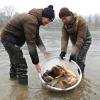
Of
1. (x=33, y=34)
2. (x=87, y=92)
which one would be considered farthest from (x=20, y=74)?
(x=87, y=92)

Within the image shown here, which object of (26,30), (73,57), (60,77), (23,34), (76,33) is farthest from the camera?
(73,57)

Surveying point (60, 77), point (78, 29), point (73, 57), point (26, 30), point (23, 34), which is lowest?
point (60, 77)

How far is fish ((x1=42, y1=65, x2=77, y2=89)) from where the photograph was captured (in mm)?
6953

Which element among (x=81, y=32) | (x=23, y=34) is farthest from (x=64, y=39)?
(x=23, y=34)

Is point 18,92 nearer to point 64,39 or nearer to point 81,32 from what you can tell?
point 64,39

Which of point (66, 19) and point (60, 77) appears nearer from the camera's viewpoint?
point (60, 77)

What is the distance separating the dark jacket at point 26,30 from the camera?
6836 mm

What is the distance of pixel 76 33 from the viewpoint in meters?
8.05

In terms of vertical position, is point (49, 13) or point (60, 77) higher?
point (49, 13)

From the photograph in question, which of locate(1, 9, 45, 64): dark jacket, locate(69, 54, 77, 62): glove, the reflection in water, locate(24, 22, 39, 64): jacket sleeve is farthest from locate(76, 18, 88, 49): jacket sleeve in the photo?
the reflection in water

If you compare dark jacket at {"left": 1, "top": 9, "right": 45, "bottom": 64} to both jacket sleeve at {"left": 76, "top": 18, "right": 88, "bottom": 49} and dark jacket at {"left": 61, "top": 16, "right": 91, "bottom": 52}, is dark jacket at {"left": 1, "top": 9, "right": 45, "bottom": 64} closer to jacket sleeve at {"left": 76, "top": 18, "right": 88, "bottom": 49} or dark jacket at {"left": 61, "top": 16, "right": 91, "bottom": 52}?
dark jacket at {"left": 61, "top": 16, "right": 91, "bottom": 52}

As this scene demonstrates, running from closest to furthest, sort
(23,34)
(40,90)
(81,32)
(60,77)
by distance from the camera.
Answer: (60,77) → (23,34) → (40,90) → (81,32)

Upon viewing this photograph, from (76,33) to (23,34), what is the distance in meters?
1.53

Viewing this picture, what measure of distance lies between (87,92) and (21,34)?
6.95 feet
